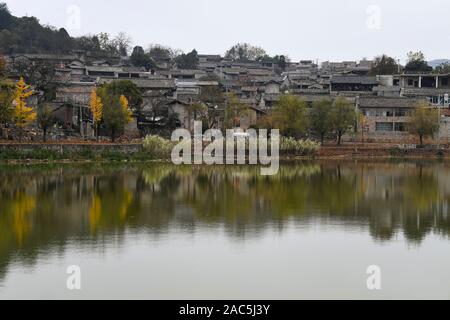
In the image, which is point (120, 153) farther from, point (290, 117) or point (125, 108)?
point (290, 117)

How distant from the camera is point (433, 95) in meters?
50.3

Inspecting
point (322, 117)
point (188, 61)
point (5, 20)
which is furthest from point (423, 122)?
point (5, 20)

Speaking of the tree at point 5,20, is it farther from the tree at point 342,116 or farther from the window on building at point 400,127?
the window on building at point 400,127

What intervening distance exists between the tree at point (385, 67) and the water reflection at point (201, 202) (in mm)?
31181

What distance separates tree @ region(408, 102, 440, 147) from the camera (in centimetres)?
4147

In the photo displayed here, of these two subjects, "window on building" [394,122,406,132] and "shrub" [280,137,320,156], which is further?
"window on building" [394,122,406,132]

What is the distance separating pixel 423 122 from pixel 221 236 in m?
27.8

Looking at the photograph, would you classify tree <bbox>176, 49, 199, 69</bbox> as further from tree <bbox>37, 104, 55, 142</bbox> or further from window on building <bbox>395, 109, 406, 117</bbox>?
tree <bbox>37, 104, 55, 142</bbox>

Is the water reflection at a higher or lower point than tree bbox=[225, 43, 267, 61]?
lower

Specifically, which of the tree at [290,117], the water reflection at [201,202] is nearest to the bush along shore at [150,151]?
the tree at [290,117]

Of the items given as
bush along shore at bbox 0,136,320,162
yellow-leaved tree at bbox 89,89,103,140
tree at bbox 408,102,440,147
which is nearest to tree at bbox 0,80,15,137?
bush along shore at bbox 0,136,320,162

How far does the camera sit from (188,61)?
7825 centimetres

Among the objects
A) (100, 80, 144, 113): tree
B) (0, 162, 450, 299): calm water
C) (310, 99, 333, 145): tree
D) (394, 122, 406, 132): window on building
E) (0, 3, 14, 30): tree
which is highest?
(0, 3, 14, 30): tree

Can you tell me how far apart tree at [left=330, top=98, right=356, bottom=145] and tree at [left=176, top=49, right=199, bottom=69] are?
37647 mm
